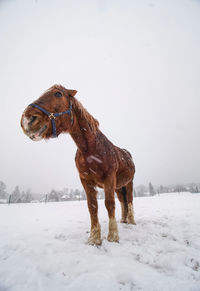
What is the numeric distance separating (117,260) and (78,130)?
8.13 feet

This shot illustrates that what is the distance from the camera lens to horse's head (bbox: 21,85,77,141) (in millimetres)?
2236

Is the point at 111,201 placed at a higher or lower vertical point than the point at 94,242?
higher

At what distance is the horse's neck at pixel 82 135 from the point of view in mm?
3117

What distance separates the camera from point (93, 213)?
3254mm

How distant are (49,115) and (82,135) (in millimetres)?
915

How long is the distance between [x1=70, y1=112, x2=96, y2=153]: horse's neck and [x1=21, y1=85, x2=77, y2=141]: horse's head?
0.24m

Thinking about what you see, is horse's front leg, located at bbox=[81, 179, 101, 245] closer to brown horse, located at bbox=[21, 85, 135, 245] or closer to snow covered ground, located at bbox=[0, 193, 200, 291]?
brown horse, located at bbox=[21, 85, 135, 245]

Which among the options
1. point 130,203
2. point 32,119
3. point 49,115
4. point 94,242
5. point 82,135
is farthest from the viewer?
point 130,203

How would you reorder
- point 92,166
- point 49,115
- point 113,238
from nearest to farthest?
point 49,115
point 113,238
point 92,166

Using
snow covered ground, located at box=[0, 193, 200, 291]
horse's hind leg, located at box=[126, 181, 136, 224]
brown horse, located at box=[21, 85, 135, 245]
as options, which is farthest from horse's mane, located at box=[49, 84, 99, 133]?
horse's hind leg, located at box=[126, 181, 136, 224]

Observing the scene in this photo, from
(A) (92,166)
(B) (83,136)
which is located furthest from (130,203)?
(B) (83,136)

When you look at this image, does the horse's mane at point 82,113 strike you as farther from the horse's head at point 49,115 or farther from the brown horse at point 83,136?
the horse's head at point 49,115

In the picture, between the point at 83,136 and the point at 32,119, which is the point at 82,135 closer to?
the point at 83,136

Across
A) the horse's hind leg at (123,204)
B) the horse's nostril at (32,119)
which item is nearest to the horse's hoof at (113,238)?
the horse's hind leg at (123,204)
